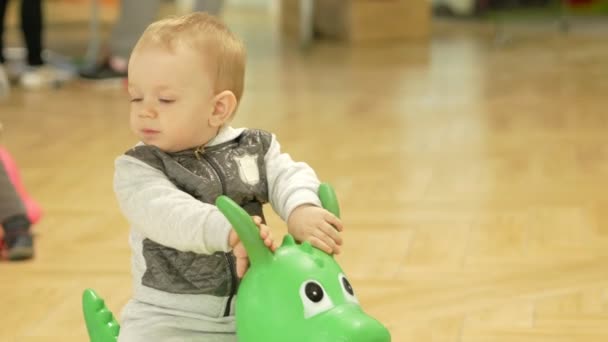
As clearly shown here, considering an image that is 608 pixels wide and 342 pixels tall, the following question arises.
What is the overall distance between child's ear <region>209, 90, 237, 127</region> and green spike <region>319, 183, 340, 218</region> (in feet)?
0.44

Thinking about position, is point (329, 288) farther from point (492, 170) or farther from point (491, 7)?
point (491, 7)

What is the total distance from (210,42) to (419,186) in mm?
1357

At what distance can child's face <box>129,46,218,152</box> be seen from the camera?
4.20ft

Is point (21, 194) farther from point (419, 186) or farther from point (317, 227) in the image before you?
point (317, 227)

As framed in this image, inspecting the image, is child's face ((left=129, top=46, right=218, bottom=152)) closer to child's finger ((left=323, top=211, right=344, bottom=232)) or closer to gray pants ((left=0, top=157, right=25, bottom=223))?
child's finger ((left=323, top=211, right=344, bottom=232))

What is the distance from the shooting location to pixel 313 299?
3.81ft

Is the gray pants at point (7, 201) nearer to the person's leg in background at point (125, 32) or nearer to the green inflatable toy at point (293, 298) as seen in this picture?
the green inflatable toy at point (293, 298)

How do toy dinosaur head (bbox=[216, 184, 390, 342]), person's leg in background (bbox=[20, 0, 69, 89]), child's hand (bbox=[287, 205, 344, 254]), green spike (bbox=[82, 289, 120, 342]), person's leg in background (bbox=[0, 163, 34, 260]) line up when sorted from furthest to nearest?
person's leg in background (bbox=[20, 0, 69, 89])
person's leg in background (bbox=[0, 163, 34, 260])
green spike (bbox=[82, 289, 120, 342])
child's hand (bbox=[287, 205, 344, 254])
toy dinosaur head (bbox=[216, 184, 390, 342])

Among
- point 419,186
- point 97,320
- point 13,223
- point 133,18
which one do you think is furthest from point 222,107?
point 133,18

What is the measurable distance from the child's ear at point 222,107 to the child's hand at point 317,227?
14cm

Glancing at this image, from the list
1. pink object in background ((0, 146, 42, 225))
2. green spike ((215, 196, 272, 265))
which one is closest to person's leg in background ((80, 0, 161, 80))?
pink object in background ((0, 146, 42, 225))

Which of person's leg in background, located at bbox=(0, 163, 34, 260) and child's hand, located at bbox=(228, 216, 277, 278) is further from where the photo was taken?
person's leg in background, located at bbox=(0, 163, 34, 260)

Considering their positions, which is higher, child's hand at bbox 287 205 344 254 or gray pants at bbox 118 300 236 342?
child's hand at bbox 287 205 344 254

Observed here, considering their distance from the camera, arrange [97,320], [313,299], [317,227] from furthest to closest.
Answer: [97,320] → [317,227] → [313,299]
